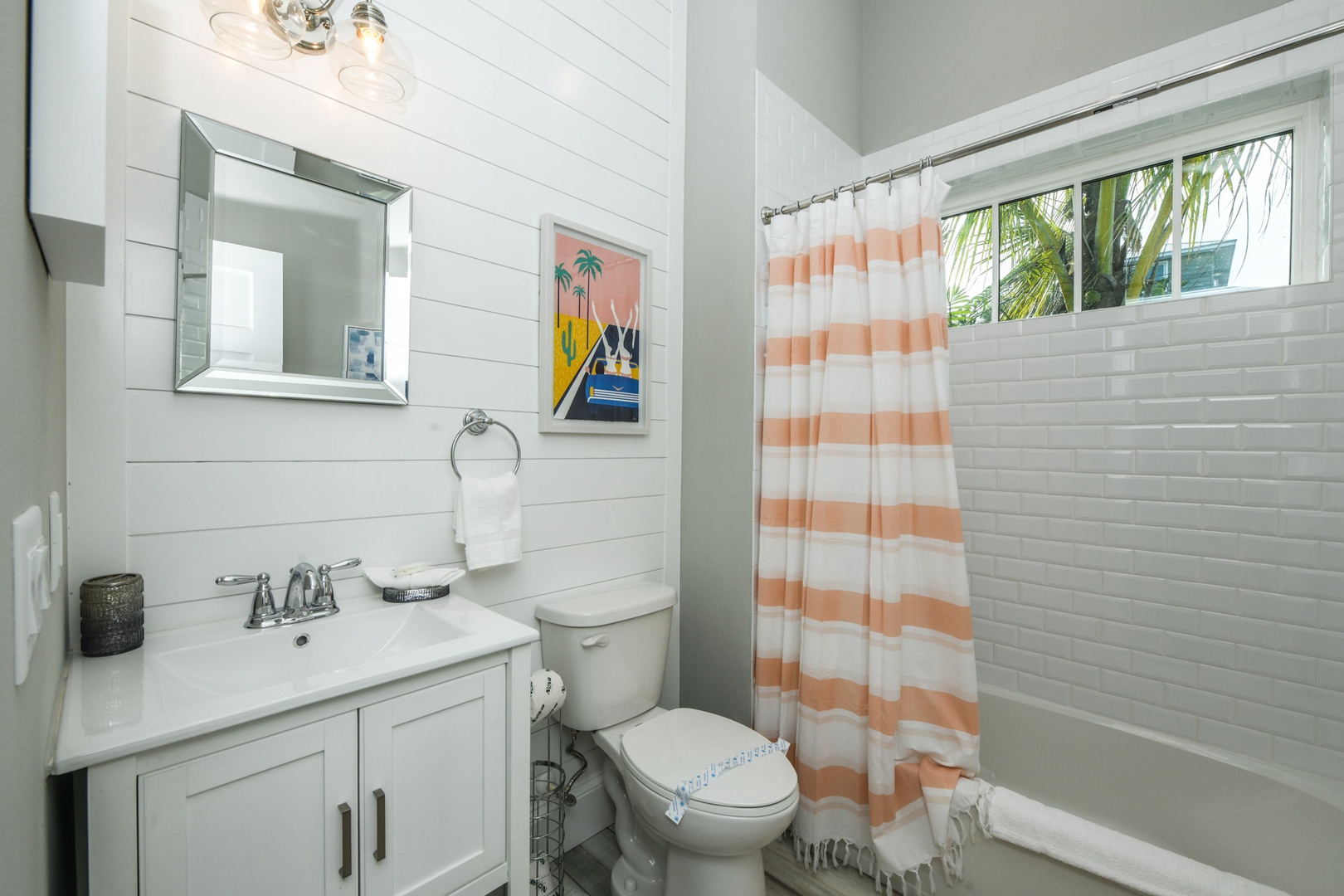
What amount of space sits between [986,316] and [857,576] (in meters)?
1.28

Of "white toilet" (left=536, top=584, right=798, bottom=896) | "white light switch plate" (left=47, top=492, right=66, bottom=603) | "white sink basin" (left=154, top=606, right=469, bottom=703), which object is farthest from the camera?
"white toilet" (left=536, top=584, right=798, bottom=896)

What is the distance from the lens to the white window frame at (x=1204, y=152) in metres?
1.61

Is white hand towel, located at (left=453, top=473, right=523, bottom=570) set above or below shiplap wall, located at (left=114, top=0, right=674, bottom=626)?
below

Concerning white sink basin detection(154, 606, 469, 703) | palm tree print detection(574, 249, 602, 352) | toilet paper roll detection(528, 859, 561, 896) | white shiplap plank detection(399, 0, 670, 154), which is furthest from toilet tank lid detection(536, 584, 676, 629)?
white shiplap plank detection(399, 0, 670, 154)

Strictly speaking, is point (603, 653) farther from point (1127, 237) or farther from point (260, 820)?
point (1127, 237)

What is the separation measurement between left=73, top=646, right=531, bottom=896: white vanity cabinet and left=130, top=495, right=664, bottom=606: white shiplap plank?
1.44ft

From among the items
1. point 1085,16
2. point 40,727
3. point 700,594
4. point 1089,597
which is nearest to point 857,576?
point 700,594

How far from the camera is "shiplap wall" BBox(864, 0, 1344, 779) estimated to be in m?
1.53

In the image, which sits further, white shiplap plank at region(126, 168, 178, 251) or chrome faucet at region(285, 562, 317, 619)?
chrome faucet at region(285, 562, 317, 619)

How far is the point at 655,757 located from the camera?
4.59ft

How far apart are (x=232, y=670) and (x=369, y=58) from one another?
1238 mm

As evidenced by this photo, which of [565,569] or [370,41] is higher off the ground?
[370,41]

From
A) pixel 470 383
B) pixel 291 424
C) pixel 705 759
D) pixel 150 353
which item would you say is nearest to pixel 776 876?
pixel 705 759

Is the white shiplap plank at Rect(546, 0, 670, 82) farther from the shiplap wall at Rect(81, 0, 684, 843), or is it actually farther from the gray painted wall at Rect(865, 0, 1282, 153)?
the gray painted wall at Rect(865, 0, 1282, 153)
